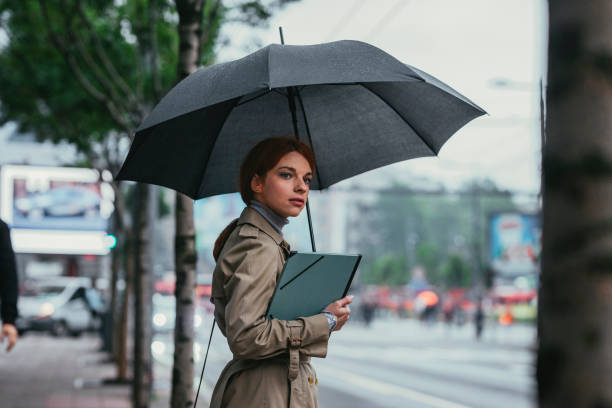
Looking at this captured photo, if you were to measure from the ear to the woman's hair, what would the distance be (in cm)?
1

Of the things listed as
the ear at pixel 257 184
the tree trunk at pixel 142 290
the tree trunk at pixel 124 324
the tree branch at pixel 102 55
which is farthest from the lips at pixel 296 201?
the tree trunk at pixel 124 324

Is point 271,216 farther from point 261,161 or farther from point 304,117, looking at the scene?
point 304,117

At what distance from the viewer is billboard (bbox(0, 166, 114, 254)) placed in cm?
3331

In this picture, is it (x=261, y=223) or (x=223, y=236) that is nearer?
(x=261, y=223)

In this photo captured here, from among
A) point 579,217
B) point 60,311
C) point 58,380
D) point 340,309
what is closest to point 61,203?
point 60,311

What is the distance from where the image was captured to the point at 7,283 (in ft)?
16.7

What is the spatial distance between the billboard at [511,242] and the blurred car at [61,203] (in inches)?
812

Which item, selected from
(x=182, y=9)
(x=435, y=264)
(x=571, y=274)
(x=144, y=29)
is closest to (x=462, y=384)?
(x=144, y=29)

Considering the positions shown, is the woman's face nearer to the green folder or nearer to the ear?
the ear

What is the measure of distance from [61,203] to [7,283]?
3034cm

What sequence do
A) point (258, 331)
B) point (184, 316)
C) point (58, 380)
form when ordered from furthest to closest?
point (58, 380)
point (184, 316)
point (258, 331)

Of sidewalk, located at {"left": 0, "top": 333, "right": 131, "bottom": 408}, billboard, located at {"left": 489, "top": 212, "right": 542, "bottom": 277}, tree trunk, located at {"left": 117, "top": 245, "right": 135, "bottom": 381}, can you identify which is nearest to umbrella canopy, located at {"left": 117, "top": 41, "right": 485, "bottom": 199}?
sidewalk, located at {"left": 0, "top": 333, "right": 131, "bottom": 408}

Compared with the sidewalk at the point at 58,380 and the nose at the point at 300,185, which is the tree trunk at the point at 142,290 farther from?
the nose at the point at 300,185

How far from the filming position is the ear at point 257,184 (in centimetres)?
321
